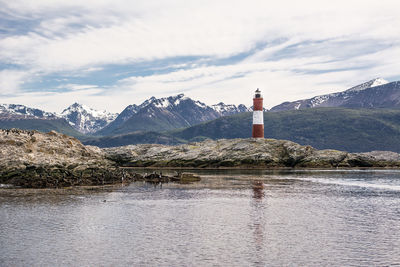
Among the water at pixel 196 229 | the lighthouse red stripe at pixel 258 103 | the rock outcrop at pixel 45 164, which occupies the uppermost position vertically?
the lighthouse red stripe at pixel 258 103

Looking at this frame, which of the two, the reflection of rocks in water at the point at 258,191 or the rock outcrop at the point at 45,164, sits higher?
the rock outcrop at the point at 45,164

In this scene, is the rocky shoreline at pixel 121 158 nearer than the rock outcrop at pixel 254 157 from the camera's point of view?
Yes

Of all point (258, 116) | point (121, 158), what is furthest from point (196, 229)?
point (121, 158)

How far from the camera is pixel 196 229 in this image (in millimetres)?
43375

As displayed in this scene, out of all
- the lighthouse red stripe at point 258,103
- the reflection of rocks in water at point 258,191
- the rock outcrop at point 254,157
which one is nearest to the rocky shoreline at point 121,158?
the rock outcrop at point 254,157

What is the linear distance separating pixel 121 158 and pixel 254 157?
2434 inches

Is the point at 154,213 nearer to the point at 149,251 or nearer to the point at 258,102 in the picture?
the point at 149,251

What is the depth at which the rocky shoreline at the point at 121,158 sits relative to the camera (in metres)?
90.6

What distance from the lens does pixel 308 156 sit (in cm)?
16688

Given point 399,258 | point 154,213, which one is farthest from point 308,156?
point 399,258

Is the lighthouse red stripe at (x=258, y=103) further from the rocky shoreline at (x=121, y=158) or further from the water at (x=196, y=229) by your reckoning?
the water at (x=196, y=229)

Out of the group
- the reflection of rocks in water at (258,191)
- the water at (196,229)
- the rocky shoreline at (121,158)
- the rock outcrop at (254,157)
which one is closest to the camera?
the water at (196,229)

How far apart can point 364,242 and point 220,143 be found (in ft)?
495

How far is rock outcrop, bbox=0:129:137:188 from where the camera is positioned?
282 feet
